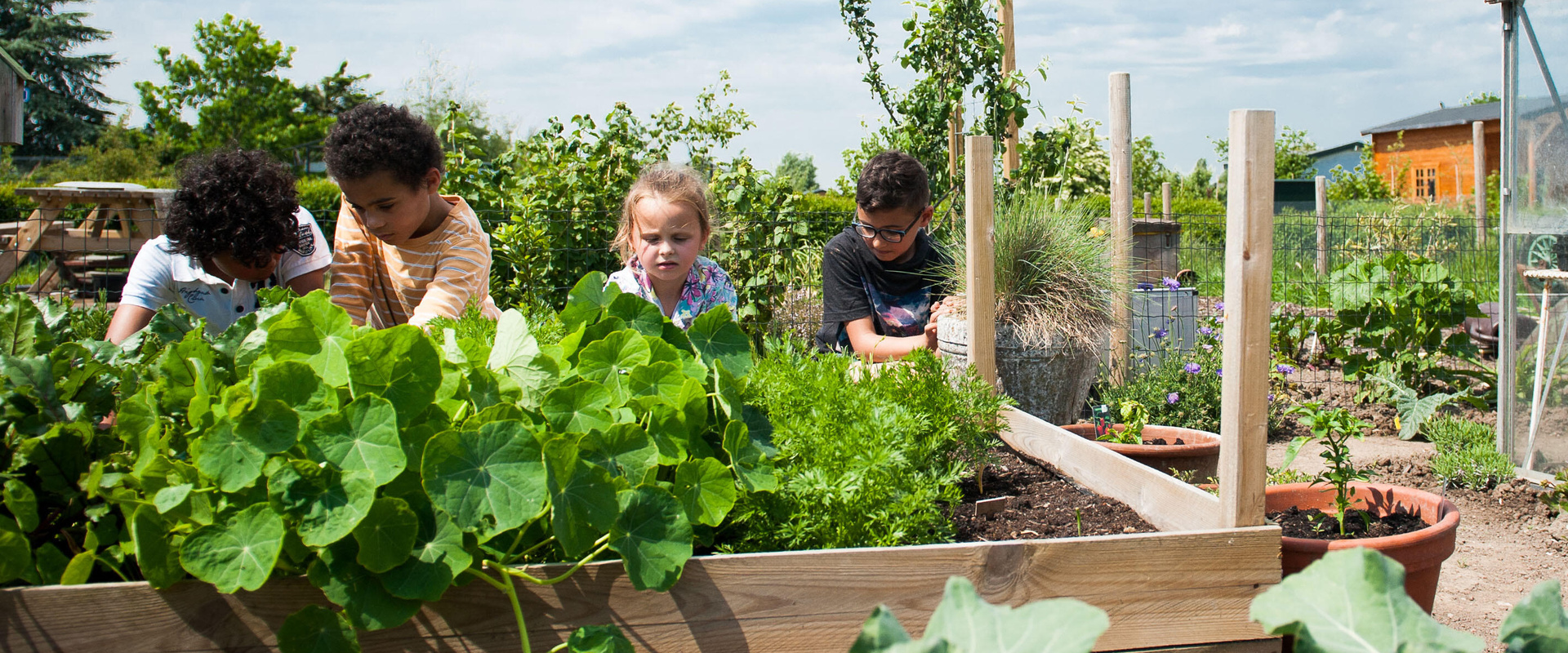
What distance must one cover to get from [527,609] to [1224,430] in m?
1.13

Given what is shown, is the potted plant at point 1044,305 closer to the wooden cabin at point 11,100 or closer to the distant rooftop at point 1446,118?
the wooden cabin at point 11,100

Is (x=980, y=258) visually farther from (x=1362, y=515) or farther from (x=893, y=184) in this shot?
(x=1362, y=515)

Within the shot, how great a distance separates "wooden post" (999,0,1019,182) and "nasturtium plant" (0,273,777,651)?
403cm

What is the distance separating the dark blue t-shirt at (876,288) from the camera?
3.33m

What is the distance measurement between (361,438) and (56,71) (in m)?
55.3

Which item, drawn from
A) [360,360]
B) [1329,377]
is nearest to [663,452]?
[360,360]

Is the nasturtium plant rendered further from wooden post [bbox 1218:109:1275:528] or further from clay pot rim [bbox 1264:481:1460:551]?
clay pot rim [bbox 1264:481:1460:551]

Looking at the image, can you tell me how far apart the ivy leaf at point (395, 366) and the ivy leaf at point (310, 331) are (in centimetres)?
6

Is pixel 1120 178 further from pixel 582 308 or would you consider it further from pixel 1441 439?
pixel 582 308

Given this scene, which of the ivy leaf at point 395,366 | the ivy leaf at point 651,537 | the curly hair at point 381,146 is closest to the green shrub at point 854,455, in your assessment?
the ivy leaf at point 651,537

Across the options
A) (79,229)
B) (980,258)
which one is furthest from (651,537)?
(79,229)

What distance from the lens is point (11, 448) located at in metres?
1.16

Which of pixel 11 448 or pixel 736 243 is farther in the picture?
pixel 736 243

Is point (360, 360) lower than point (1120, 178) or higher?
lower
